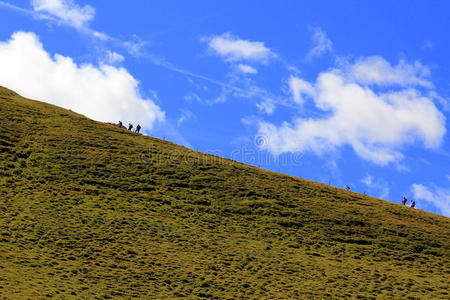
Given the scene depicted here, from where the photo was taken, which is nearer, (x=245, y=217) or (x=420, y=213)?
(x=245, y=217)

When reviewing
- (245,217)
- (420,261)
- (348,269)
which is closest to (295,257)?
(348,269)

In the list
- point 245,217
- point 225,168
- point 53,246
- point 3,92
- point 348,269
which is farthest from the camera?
point 3,92

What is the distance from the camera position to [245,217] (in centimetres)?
5238

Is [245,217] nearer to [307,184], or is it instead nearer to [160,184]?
[160,184]

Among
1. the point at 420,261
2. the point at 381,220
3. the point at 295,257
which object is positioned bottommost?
the point at 295,257

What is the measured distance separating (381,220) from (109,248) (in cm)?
3210

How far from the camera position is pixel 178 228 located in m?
46.5

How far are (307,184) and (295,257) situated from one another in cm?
2412

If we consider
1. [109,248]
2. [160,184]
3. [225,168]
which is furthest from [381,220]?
[109,248]

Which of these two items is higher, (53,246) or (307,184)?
(307,184)

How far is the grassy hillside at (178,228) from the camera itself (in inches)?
1398

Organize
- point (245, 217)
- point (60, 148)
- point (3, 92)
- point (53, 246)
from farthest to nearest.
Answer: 1. point (3, 92)
2. point (60, 148)
3. point (245, 217)
4. point (53, 246)

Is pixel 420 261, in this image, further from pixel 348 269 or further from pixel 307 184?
pixel 307 184

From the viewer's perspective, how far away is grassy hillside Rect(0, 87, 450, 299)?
35500 mm
